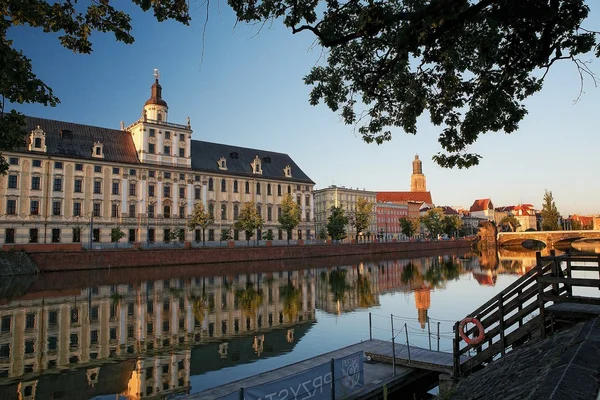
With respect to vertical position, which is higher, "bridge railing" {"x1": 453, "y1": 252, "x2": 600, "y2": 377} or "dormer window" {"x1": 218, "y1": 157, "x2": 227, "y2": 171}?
"dormer window" {"x1": 218, "y1": 157, "x2": 227, "y2": 171}

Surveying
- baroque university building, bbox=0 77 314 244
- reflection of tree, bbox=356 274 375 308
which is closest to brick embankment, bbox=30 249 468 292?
baroque university building, bbox=0 77 314 244

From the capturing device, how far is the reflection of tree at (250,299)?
28.3 m

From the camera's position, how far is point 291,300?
104 feet

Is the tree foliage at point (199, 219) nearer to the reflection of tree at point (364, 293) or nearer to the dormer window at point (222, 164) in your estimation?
the dormer window at point (222, 164)

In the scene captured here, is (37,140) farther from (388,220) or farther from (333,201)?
(388,220)

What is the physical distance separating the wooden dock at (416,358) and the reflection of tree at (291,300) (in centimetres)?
1158

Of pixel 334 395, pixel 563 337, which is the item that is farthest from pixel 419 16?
pixel 334 395

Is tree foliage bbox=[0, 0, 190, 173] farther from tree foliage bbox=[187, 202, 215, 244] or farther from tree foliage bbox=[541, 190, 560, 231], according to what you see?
tree foliage bbox=[541, 190, 560, 231]

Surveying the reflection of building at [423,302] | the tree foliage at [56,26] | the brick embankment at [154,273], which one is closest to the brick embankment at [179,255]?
the brick embankment at [154,273]

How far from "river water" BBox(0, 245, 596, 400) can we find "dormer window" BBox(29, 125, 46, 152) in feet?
75.5

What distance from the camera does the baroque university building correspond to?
2248 inches

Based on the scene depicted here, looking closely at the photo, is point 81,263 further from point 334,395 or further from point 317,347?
point 334,395

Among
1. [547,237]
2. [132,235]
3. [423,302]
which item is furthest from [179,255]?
[547,237]

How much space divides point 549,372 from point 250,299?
2780 cm
